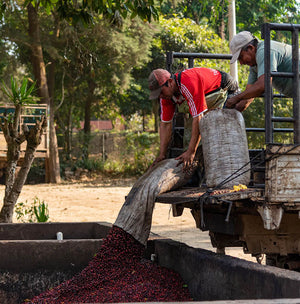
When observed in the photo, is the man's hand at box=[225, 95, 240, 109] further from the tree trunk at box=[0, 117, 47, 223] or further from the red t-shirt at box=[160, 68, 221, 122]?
the tree trunk at box=[0, 117, 47, 223]

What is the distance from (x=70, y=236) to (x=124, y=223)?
78.5 inches

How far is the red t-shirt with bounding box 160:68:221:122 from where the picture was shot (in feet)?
15.9

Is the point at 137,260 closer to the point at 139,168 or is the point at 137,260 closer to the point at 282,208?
the point at 282,208

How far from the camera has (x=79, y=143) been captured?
24984 millimetres

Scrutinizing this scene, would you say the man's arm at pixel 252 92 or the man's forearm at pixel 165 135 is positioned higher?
the man's arm at pixel 252 92

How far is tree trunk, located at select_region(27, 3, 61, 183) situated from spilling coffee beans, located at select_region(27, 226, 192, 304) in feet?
50.3

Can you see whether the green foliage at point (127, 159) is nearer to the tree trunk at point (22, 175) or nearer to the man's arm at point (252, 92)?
the tree trunk at point (22, 175)

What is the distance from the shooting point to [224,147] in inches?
172

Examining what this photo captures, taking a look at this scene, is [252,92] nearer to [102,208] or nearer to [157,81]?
[157,81]

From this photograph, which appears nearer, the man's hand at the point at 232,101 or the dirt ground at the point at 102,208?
the man's hand at the point at 232,101

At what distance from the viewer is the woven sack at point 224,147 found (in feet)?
14.1

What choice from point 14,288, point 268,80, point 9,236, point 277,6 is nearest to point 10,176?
point 9,236

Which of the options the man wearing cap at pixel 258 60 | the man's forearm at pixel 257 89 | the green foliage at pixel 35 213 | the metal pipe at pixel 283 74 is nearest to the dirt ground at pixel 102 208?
the green foliage at pixel 35 213

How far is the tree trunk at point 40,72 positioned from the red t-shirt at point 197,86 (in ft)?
47.5
